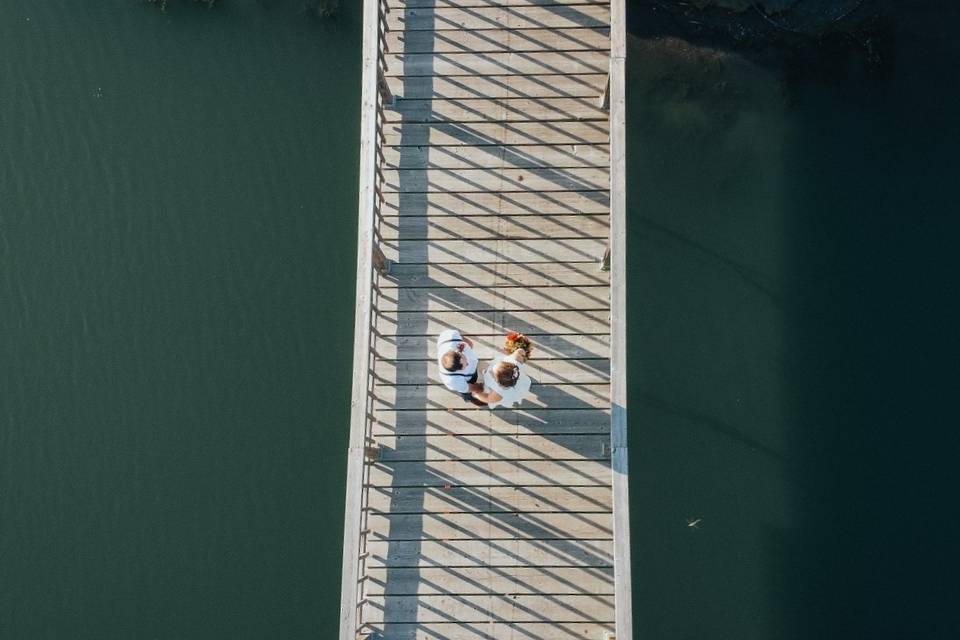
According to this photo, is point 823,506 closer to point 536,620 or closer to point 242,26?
point 536,620

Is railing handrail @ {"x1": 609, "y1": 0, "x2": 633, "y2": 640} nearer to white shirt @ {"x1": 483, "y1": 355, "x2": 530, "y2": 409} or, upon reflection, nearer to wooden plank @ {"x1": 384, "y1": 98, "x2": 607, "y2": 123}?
wooden plank @ {"x1": 384, "y1": 98, "x2": 607, "y2": 123}

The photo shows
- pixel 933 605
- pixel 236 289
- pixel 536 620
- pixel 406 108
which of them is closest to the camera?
pixel 536 620

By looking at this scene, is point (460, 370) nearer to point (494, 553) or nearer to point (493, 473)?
point (493, 473)

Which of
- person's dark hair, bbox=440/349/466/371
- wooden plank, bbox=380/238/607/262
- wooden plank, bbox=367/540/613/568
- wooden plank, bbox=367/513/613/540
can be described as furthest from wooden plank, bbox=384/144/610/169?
wooden plank, bbox=367/540/613/568

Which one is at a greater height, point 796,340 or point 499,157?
point 499,157

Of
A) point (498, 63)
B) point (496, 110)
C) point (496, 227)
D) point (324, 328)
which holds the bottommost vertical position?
point (324, 328)

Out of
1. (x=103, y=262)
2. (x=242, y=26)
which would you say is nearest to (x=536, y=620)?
(x=103, y=262)

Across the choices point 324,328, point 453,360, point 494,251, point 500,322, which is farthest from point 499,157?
point 324,328
